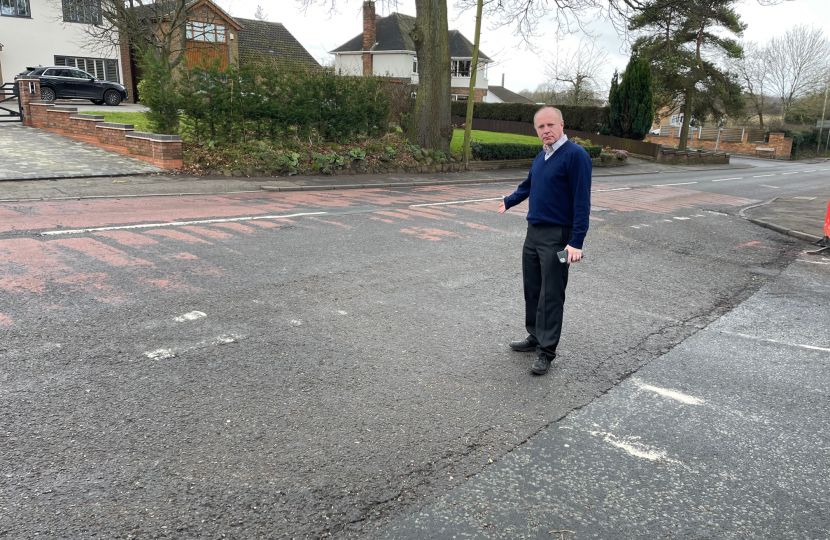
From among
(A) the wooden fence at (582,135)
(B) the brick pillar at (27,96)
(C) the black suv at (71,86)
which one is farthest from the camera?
(A) the wooden fence at (582,135)

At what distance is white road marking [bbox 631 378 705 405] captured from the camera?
13.2ft

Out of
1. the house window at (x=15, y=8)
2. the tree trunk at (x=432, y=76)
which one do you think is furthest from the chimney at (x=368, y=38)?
the tree trunk at (x=432, y=76)

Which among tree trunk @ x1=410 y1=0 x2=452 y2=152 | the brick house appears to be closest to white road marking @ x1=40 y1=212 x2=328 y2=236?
tree trunk @ x1=410 y1=0 x2=452 y2=152

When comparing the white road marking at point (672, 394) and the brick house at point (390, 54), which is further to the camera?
the brick house at point (390, 54)

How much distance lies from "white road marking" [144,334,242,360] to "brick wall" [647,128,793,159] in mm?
56523

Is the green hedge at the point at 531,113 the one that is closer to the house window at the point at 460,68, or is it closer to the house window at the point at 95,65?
the house window at the point at 460,68

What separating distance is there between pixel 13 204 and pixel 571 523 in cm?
1081

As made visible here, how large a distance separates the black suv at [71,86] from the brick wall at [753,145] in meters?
44.8

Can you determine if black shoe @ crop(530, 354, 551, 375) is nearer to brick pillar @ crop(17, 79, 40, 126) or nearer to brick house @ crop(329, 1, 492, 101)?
brick pillar @ crop(17, 79, 40, 126)

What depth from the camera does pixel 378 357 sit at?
452cm

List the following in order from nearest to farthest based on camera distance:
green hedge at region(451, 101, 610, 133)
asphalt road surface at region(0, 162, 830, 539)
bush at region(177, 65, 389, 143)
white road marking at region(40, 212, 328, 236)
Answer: asphalt road surface at region(0, 162, 830, 539), white road marking at region(40, 212, 328, 236), bush at region(177, 65, 389, 143), green hedge at region(451, 101, 610, 133)

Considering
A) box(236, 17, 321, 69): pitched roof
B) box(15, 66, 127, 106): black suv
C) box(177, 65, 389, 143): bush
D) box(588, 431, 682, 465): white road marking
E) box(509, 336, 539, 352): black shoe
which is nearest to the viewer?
box(588, 431, 682, 465): white road marking

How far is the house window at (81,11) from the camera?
3328cm

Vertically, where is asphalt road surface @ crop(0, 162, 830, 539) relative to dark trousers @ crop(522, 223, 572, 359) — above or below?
below
